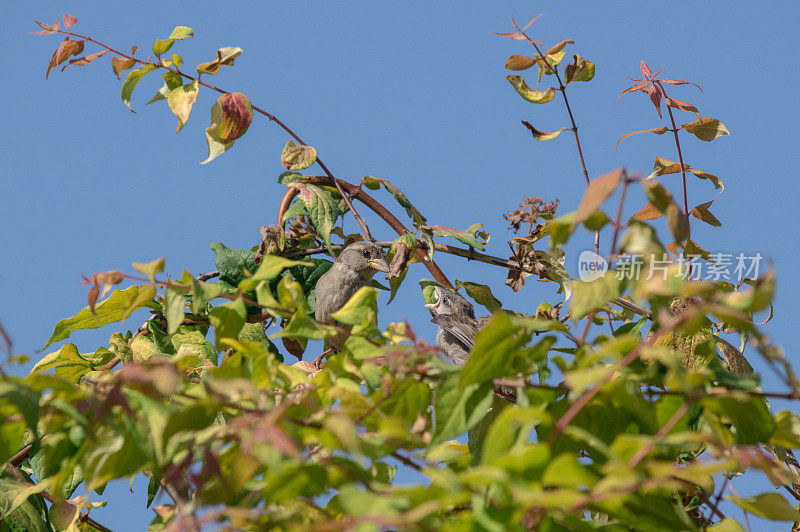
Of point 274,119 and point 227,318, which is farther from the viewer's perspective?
point 274,119

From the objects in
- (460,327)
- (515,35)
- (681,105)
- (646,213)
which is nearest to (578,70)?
(515,35)

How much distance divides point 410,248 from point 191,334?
0.68m

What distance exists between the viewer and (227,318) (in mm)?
1375

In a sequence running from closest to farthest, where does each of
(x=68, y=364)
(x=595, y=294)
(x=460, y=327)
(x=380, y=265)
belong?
(x=595, y=294) < (x=68, y=364) < (x=380, y=265) < (x=460, y=327)

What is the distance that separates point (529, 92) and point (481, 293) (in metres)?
0.67

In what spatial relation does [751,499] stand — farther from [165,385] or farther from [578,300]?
[165,385]

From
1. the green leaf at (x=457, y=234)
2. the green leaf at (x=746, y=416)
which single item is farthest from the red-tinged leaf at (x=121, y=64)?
the green leaf at (x=746, y=416)

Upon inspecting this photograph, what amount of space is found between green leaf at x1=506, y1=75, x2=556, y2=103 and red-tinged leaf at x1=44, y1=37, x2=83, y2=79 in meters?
1.38

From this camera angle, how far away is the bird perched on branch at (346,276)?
2.64 m

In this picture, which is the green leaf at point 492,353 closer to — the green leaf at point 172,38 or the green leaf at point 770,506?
the green leaf at point 770,506

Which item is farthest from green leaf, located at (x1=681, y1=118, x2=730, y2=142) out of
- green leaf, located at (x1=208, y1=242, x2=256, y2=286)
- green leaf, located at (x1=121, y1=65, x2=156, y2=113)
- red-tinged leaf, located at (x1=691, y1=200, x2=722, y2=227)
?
green leaf, located at (x1=121, y1=65, x2=156, y2=113)

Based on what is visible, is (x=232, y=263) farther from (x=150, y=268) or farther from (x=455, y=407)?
(x=455, y=407)

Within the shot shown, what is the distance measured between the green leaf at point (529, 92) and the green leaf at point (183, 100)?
3.23 feet

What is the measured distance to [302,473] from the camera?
1.03 meters
